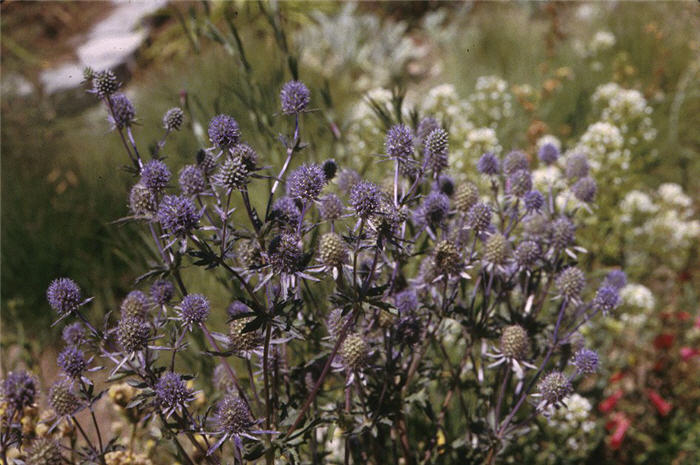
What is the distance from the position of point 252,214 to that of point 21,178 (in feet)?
12.5

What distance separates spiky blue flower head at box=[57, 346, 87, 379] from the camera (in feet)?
5.05

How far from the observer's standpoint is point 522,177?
1.90 meters

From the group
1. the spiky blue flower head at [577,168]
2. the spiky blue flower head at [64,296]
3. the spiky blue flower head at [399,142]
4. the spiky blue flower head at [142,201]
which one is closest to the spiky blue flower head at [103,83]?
the spiky blue flower head at [142,201]

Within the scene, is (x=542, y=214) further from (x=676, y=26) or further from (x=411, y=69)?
(x=411, y=69)

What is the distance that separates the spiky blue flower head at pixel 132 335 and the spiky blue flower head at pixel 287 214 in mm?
437

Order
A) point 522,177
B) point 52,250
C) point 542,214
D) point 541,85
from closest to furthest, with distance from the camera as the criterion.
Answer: point 522,177
point 542,214
point 52,250
point 541,85

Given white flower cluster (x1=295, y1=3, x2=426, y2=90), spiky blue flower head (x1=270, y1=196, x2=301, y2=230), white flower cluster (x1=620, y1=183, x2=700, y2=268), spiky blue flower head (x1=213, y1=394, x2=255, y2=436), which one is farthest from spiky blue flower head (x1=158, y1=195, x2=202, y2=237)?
white flower cluster (x1=295, y1=3, x2=426, y2=90)

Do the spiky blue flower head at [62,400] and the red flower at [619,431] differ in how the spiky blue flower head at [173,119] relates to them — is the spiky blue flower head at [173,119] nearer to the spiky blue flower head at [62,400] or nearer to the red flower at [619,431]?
the spiky blue flower head at [62,400]

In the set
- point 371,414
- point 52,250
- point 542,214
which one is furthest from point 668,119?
point 52,250

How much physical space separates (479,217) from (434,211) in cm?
14

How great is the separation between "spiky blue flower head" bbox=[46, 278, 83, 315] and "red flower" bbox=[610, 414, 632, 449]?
2.38m

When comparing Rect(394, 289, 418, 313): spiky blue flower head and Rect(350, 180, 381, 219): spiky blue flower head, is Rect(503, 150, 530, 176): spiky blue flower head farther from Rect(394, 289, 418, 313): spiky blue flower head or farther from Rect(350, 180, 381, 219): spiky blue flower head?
Rect(350, 180, 381, 219): spiky blue flower head

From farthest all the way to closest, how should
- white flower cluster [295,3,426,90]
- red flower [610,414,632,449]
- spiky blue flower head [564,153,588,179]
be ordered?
white flower cluster [295,3,426,90], red flower [610,414,632,449], spiky blue flower head [564,153,588,179]

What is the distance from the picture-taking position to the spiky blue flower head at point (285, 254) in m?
1.42
